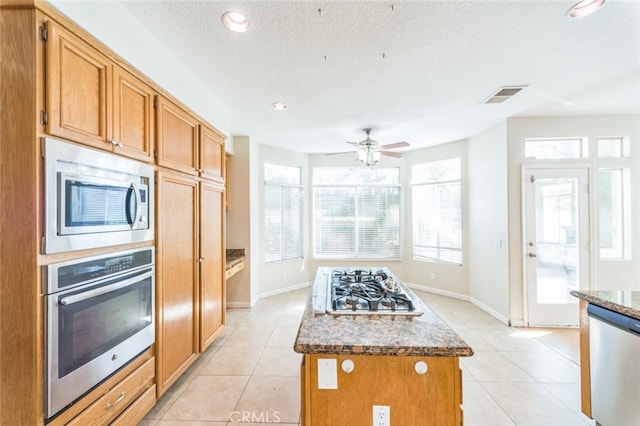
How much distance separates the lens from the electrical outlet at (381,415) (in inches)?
44.0

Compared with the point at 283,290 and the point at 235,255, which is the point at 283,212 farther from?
the point at 283,290

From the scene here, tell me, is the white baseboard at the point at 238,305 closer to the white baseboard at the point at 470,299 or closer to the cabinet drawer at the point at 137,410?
the cabinet drawer at the point at 137,410

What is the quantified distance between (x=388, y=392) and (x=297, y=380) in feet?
5.08

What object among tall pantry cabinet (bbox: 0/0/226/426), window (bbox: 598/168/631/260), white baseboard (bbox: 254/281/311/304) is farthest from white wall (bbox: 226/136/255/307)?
window (bbox: 598/168/631/260)

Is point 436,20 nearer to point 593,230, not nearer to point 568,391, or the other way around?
point 568,391

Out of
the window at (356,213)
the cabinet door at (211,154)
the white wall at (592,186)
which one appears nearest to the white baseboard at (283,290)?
the window at (356,213)

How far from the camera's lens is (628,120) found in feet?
11.2

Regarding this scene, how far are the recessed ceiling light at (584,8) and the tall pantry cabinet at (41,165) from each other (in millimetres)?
2742

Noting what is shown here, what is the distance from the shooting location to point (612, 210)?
345 cm

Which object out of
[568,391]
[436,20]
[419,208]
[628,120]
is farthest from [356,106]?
[628,120]

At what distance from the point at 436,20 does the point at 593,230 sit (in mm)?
3489

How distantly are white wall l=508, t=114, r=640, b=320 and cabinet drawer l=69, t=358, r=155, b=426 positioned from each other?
406 centimetres

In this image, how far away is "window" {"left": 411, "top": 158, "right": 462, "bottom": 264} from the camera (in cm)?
471

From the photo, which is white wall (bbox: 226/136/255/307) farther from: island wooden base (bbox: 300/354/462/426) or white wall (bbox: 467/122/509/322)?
white wall (bbox: 467/122/509/322)
